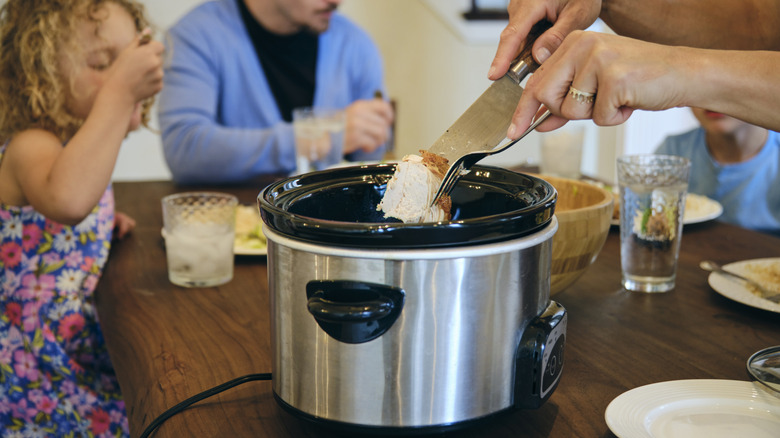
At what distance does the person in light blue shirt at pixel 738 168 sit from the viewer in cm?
217

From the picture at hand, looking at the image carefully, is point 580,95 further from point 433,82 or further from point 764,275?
point 433,82

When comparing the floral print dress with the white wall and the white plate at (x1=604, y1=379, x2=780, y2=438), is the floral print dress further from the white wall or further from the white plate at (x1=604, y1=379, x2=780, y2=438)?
the white wall

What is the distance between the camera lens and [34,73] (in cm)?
136

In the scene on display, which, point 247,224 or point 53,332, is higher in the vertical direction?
point 247,224

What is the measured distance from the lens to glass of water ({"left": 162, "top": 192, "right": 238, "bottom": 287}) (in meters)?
1.08

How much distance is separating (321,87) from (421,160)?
77.0 inches

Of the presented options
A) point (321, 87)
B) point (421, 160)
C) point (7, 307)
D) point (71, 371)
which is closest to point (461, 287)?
point (421, 160)

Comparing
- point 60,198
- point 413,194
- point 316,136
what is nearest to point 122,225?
point 60,198

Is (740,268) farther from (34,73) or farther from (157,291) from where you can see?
(34,73)

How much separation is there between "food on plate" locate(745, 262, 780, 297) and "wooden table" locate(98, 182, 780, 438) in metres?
0.05

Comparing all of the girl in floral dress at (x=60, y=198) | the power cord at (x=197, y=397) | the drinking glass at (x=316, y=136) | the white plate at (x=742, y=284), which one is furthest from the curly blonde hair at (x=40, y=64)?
the white plate at (x=742, y=284)

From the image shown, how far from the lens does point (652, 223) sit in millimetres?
1044

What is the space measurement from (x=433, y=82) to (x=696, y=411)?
3907mm

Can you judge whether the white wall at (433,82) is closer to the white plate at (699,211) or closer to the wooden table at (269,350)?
the white plate at (699,211)
